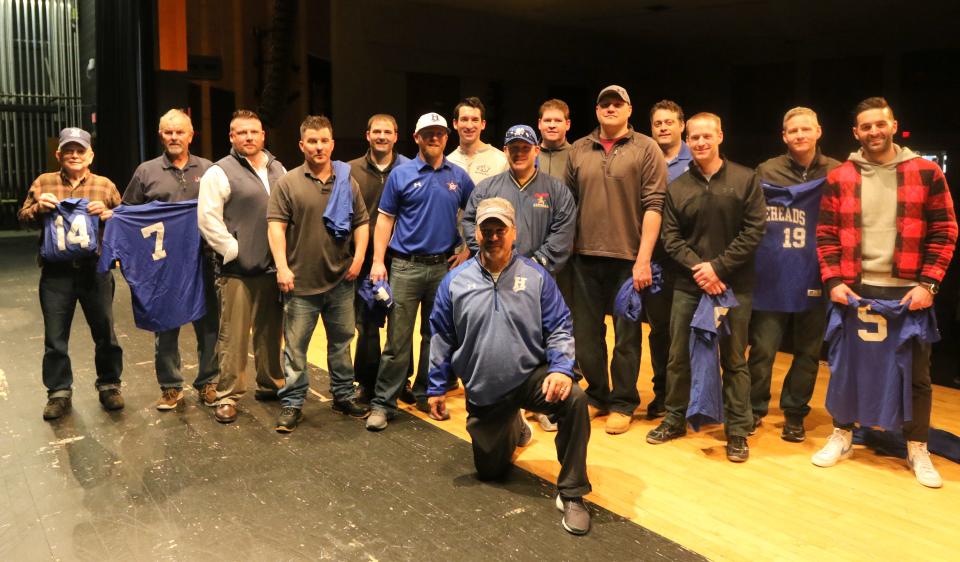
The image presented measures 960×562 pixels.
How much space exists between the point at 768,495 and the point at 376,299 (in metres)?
1.87

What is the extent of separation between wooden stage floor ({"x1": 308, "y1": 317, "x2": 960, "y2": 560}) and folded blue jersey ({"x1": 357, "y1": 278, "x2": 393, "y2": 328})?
547mm

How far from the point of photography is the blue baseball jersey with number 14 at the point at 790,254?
11.6ft

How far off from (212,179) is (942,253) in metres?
3.06

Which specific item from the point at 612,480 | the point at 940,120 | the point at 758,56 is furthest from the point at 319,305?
the point at 758,56

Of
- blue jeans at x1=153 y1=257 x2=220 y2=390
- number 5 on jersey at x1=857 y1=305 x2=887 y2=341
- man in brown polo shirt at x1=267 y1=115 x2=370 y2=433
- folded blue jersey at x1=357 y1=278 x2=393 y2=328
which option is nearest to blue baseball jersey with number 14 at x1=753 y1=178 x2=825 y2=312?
number 5 on jersey at x1=857 y1=305 x2=887 y2=341

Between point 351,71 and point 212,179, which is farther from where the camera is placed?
point 351,71

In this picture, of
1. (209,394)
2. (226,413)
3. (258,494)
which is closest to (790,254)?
(258,494)

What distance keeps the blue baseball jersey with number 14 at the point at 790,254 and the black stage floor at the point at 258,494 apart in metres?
1.37

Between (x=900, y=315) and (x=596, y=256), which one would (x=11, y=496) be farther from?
(x=900, y=315)

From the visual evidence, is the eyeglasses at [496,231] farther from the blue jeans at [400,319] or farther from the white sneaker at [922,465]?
the white sneaker at [922,465]

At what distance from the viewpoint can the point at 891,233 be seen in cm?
319

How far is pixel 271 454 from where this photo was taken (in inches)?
131

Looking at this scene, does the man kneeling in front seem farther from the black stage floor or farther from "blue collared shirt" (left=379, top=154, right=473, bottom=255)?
"blue collared shirt" (left=379, top=154, right=473, bottom=255)

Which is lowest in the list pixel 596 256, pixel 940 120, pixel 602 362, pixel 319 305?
pixel 602 362
